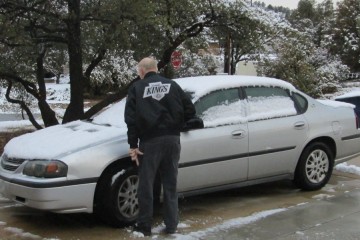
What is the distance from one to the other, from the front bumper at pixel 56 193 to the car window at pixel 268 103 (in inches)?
85.8

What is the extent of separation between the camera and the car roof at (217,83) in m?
6.23

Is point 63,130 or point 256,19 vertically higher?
point 256,19

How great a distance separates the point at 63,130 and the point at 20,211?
40.9 inches

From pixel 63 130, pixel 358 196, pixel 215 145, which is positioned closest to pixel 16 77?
pixel 63 130

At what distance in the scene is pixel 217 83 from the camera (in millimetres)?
6379

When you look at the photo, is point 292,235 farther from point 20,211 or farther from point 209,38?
point 209,38

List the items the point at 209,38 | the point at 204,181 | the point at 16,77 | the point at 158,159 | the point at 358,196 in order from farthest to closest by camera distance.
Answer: the point at 209,38
the point at 16,77
the point at 358,196
the point at 204,181
the point at 158,159

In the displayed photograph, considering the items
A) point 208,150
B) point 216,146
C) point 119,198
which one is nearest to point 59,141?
point 119,198

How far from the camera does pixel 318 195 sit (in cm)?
686

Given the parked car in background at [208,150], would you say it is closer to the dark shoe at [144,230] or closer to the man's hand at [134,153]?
the dark shoe at [144,230]

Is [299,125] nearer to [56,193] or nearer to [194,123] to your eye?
[194,123]

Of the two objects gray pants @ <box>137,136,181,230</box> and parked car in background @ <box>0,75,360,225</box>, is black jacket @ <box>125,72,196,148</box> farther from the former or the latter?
parked car in background @ <box>0,75,360,225</box>

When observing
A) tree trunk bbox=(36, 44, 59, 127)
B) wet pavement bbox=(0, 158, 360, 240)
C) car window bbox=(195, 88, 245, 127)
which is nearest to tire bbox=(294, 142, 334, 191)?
wet pavement bbox=(0, 158, 360, 240)

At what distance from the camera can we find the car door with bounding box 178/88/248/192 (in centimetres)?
581
